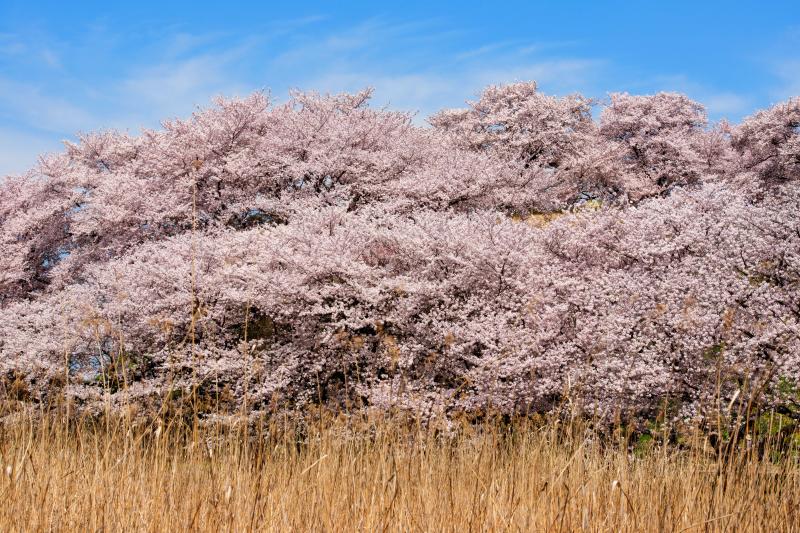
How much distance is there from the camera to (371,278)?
1346cm

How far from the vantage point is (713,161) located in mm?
32281

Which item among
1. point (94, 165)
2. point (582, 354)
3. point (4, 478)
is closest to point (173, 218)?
point (94, 165)

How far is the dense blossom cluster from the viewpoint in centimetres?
1064

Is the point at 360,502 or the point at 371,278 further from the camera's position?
the point at 371,278

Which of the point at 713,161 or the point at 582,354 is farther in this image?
the point at 713,161

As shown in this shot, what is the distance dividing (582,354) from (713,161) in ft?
81.8

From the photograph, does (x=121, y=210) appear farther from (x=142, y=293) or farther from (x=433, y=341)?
(x=433, y=341)

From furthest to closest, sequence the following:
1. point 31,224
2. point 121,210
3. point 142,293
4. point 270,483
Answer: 1. point 31,224
2. point 121,210
3. point 142,293
4. point 270,483

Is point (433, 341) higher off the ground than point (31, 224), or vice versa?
point (31, 224)

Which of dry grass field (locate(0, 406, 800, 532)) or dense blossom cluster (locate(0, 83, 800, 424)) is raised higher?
dense blossom cluster (locate(0, 83, 800, 424))

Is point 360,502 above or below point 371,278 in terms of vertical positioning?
below

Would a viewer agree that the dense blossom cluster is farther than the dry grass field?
Yes

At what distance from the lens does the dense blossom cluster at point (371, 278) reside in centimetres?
1064

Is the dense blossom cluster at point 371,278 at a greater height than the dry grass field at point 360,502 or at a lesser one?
greater
